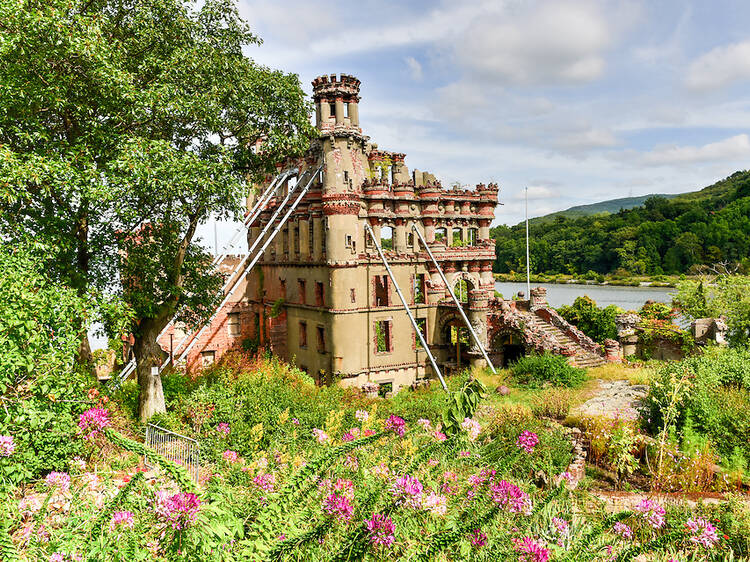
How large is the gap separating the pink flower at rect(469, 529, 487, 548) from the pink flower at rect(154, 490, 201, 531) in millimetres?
3333

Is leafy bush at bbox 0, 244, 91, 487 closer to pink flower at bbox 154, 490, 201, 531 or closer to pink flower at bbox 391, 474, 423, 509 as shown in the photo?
pink flower at bbox 154, 490, 201, 531

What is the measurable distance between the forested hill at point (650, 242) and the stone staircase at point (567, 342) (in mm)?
47541

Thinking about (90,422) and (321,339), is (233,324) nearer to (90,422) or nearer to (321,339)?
(321,339)

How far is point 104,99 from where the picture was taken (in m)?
13.0

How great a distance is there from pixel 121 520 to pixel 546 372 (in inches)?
879

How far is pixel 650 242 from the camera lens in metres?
86.8

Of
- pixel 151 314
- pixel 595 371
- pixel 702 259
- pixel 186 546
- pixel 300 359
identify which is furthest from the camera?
pixel 702 259

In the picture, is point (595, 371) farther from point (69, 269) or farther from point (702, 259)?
point (702, 259)

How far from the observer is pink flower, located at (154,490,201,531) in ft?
15.9

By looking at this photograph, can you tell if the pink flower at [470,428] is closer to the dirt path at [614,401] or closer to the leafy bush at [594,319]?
the dirt path at [614,401]

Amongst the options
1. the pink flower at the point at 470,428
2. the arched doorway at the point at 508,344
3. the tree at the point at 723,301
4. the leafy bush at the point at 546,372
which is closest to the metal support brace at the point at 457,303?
the leafy bush at the point at 546,372

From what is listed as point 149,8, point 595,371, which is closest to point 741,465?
point 595,371

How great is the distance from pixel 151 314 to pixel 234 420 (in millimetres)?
4458

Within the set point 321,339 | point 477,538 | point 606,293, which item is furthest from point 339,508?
point 606,293
